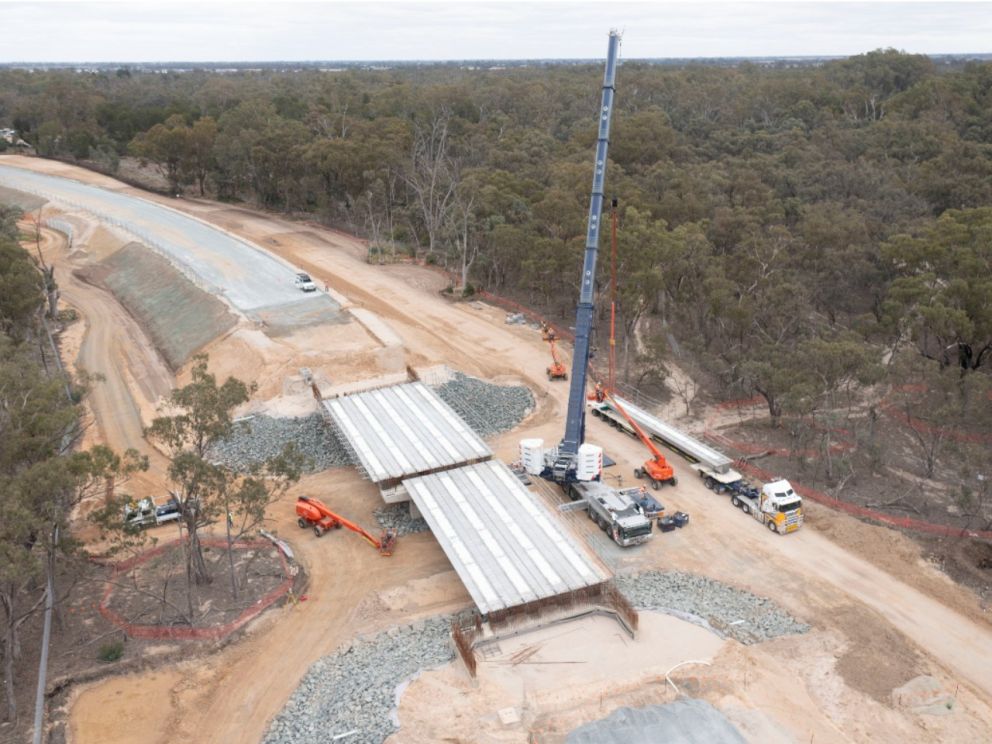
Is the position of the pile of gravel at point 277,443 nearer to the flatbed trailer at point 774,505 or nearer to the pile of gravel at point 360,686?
the pile of gravel at point 360,686

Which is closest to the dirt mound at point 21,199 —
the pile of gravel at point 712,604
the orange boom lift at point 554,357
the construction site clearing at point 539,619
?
the construction site clearing at point 539,619

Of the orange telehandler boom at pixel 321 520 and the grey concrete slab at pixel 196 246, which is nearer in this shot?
the orange telehandler boom at pixel 321 520

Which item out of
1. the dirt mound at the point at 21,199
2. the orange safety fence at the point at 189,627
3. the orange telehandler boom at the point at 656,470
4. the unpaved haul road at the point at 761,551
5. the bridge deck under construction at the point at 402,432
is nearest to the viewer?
the unpaved haul road at the point at 761,551

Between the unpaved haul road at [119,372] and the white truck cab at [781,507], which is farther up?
the white truck cab at [781,507]

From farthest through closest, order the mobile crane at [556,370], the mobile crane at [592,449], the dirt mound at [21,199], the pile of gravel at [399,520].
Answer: the dirt mound at [21,199], the mobile crane at [556,370], the pile of gravel at [399,520], the mobile crane at [592,449]

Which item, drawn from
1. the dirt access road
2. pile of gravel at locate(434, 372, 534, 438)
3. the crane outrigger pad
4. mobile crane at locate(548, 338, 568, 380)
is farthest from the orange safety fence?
mobile crane at locate(548, 338, 568, 380)

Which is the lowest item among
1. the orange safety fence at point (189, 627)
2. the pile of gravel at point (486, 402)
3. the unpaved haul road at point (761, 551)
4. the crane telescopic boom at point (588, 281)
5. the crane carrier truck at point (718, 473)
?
the orange safety fence at point (189, 627)
